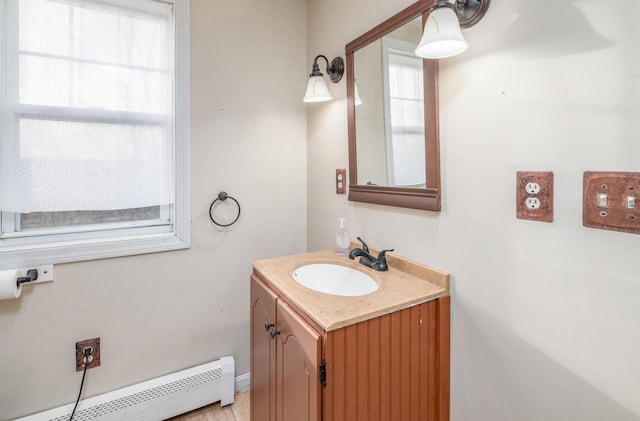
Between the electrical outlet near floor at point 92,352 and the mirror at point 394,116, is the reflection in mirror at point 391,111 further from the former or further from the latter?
the electrical outlet near floor at point 92,352

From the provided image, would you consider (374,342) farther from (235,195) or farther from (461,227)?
(235,195)

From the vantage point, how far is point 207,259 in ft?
5.53

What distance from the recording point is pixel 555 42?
30.5 inches

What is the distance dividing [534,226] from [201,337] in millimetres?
1661

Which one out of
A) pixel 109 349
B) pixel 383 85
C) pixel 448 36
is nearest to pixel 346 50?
pixel 383 85

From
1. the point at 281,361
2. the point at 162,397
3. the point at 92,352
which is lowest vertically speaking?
the point at 162,397

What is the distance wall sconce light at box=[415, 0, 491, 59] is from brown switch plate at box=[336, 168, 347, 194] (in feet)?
2.48

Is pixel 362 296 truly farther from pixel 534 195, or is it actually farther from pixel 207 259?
pixel 207 259

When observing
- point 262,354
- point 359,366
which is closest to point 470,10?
point 359,366

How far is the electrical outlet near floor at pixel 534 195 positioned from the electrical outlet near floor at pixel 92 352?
6.06ft

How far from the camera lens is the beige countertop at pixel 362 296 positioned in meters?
0.88

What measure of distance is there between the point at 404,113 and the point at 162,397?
1.79 metres

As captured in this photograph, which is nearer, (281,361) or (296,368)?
(296,368)

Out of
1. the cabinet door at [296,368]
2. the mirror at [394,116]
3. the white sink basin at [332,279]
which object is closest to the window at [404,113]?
the mirror at [394,116]
